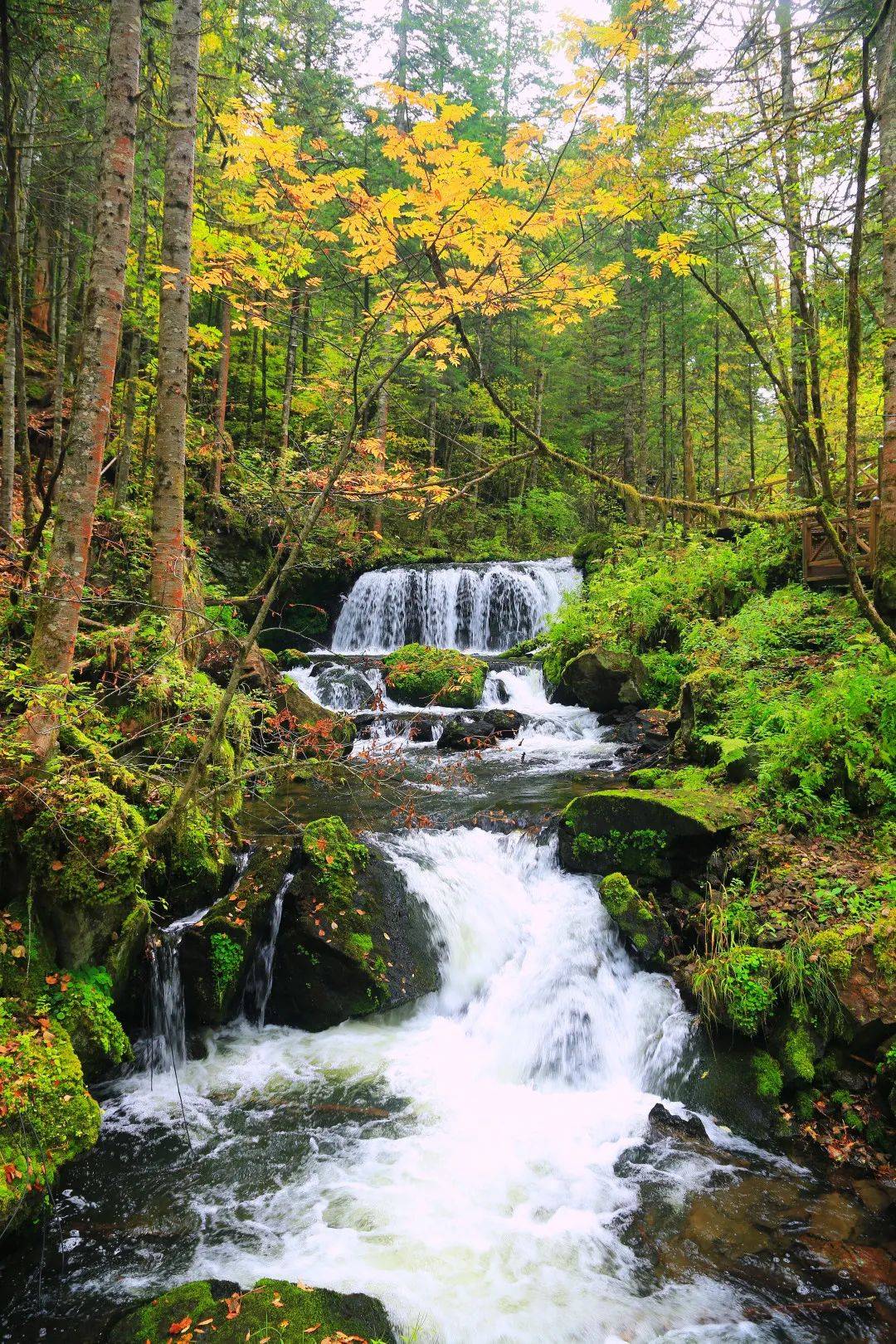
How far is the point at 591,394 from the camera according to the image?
27.4 metres

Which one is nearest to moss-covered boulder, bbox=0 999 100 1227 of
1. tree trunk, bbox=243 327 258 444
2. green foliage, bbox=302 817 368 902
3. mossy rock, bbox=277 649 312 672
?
green foliage, bbox=302 817 368 902

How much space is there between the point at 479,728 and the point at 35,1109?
8.44 meters

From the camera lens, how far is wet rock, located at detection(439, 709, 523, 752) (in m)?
11.0

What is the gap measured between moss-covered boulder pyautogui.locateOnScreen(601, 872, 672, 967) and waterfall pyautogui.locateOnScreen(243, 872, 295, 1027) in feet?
9.37

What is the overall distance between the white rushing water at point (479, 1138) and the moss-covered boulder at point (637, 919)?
17 centimetres

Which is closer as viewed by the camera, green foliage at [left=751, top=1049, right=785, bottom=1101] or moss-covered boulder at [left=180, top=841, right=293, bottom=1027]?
green foliage at [left=751, top=1049, right=785, bottom=1101]

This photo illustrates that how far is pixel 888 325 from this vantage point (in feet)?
21.2

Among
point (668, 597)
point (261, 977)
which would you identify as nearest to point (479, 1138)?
point (261, 977)

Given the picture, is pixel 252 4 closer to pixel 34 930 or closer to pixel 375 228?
pixel 375 228

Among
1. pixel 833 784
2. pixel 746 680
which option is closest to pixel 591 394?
pixel 746 680

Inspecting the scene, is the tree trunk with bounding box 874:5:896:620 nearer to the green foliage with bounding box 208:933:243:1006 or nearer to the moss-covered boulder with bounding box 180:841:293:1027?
the moss-covered boulder with bounding box 180:841:293:1027

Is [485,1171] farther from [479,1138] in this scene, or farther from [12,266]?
[12,266]

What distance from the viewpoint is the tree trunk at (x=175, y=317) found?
6191 millimetres

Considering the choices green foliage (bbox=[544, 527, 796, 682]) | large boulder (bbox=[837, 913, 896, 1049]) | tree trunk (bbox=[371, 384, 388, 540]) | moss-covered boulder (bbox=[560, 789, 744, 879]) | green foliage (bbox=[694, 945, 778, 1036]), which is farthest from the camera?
Result: tree trunk (bbox=[371, 384, 388, 540])
